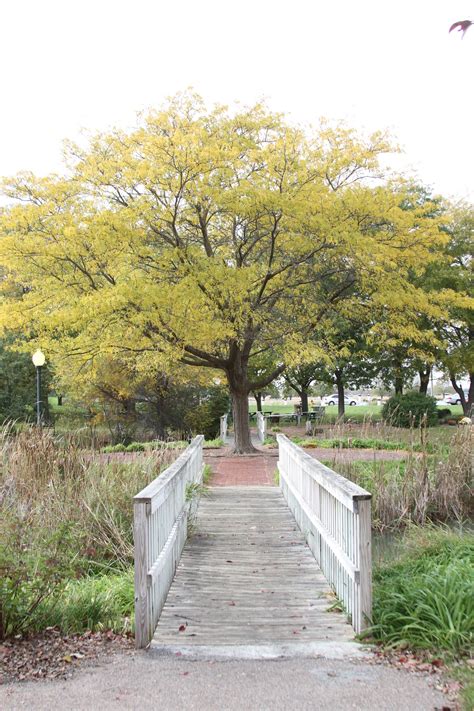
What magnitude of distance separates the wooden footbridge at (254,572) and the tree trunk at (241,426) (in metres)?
10.1

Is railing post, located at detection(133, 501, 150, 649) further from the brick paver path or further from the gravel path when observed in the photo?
the brick paver path

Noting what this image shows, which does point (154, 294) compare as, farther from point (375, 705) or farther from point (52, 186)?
point (375, 705)

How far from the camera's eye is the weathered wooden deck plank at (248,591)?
4.63m

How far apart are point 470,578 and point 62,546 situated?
10.6 feet

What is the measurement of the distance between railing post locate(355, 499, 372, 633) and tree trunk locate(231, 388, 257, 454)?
14.1 metres

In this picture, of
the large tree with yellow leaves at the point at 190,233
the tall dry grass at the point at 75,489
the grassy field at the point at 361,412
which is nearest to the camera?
the tall dry grass at the point at 75,489

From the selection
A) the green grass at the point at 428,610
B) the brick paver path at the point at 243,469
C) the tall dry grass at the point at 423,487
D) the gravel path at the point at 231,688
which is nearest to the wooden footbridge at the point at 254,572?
the green grass at the point at 428,610

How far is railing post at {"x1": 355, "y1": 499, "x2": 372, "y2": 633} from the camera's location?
4.46 meters

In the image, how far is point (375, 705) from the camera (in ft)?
11.1

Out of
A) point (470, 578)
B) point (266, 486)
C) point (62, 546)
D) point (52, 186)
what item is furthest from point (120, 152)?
point (470, 578)

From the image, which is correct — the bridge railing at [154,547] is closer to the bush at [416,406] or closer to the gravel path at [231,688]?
the gravel path at [231,688]

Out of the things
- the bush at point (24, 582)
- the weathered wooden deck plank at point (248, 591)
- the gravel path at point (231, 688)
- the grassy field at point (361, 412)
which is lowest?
the weathered wooden deck plank at point (248, 591)

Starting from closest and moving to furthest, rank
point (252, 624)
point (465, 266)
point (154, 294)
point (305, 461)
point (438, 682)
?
point (438, 682), point (252, 624), point (305, 461), point (154, 294), point (465, 266)

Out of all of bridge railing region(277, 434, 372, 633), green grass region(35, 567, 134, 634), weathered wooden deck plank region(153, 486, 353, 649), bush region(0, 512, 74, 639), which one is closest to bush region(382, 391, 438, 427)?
weathered wooden deck plank region(153, 486, 353, 649)
